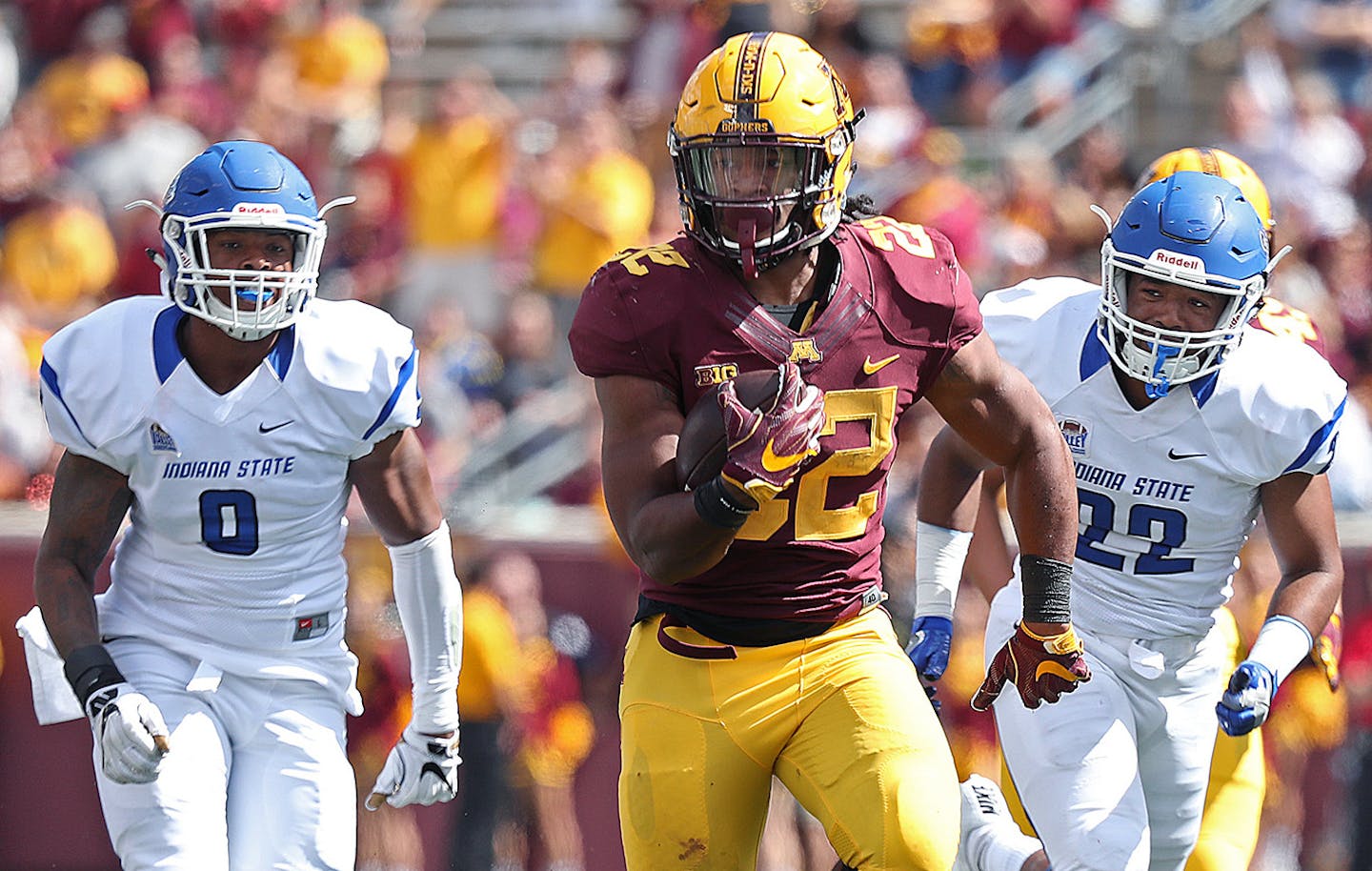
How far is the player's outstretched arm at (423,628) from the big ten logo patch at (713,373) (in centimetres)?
97

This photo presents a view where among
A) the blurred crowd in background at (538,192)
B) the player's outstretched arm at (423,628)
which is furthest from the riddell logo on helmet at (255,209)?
the blurred crowd in background at (538,192)

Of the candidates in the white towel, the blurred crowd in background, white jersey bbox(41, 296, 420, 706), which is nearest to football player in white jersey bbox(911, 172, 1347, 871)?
white jersey bbox(41, 296, 420, 706)

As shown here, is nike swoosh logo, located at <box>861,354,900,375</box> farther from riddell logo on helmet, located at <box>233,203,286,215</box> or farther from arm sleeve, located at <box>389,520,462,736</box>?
riddell logo on helmet, located at <box>233,203,286,215</box>

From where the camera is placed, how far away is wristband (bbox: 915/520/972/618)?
4.68 metres

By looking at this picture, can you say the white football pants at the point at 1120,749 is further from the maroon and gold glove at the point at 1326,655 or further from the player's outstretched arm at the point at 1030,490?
the player's outstretched arm at the point at 1030,490

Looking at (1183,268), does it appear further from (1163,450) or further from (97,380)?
(97,380)

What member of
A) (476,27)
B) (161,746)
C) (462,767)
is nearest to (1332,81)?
(476,27)

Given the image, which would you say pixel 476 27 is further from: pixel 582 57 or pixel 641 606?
pixel 641 606

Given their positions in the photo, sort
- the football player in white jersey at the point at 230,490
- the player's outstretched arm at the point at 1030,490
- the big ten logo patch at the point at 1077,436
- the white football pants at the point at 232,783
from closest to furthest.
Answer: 1. the player's outstretched arm at the point at 1030,490
2. the white football pants at the point at 232,783
3. the football player in white jersey at the point at 230,490
4. the big ten logo patch at the point at 1077,436

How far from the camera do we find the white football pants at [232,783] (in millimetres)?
3877

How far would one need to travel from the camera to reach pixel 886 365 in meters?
3.62

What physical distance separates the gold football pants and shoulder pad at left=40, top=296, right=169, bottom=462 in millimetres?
1227

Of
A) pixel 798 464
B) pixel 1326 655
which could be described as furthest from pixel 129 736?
pixel 1326 655

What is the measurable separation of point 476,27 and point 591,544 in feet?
13.3
